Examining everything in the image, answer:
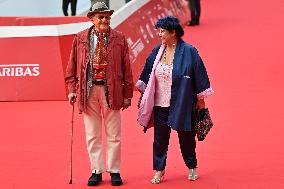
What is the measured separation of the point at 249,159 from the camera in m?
8.35

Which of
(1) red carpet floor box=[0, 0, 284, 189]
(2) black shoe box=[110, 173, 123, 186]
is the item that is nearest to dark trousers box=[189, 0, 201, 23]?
(1) red carpet floor box=[0, 0, 284, 189]

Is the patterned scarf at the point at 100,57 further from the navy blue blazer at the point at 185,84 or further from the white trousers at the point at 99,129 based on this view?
the navy blue blazer at the point at 185,84

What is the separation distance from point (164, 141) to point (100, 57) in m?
1.06

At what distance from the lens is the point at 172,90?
733 cm

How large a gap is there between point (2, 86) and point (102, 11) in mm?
5291

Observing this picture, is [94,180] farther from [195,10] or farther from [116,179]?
[195,10]

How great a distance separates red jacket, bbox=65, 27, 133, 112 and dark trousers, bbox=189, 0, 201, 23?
1075 cm

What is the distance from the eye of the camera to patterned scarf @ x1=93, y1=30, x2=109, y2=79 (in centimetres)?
726

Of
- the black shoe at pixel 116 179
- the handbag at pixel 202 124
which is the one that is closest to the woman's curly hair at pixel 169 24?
the handbag at pixel 202 124

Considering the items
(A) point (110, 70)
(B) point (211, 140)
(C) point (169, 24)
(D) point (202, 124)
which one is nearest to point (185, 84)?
(D) point (202, 124)

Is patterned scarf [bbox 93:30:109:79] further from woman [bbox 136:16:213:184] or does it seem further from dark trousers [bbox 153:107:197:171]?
dark trousers [bbox 153:107:197:171]

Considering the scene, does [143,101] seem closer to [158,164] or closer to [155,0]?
[158,164]

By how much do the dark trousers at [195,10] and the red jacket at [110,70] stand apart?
1075 centimetres

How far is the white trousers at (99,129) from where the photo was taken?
7.34 metres
